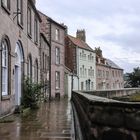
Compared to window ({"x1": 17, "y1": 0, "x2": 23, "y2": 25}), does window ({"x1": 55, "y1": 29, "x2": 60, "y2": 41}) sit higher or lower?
higher

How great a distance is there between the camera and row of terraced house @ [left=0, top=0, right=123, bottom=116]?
61.5 feet

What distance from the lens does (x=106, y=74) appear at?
276ft

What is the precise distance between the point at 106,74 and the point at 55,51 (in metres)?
35.0

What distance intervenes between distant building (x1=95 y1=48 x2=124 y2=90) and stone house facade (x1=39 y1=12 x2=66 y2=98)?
25.2 metres

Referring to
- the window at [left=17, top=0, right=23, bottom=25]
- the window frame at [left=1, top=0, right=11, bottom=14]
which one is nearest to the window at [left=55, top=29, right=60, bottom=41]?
the window at [left=17, top=0, right=23, bottom=25]

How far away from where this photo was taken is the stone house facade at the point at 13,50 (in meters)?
17.8

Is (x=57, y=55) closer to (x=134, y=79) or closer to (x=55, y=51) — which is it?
(x=55, y=51)

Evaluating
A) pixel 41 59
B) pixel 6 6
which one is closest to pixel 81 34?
pixel 41 59

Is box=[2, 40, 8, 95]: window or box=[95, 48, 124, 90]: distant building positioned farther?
box=[95, 48, 124, 90]: distant building

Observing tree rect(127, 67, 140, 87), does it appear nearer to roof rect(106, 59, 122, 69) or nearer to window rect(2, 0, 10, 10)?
roof rect(106, 59, 122, 69)

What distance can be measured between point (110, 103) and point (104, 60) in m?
80.9

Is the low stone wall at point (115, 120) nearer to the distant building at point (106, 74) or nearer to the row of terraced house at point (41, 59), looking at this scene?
the row of terraced house at point (41, 59)

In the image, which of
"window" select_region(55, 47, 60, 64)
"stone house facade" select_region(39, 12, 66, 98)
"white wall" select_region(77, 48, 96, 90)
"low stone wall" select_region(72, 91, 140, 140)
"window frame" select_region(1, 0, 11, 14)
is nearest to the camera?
"low stone wall" select_region(72, 91, 140, 140)

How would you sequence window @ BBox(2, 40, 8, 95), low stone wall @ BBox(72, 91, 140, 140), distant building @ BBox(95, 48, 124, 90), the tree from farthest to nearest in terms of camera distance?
distant building @ BBox(95, 48, 124, 90) < the tree < window @ BBox(2, 40, 8, 95) < low stone wall @ BBox(72, 91, 140, 140)
